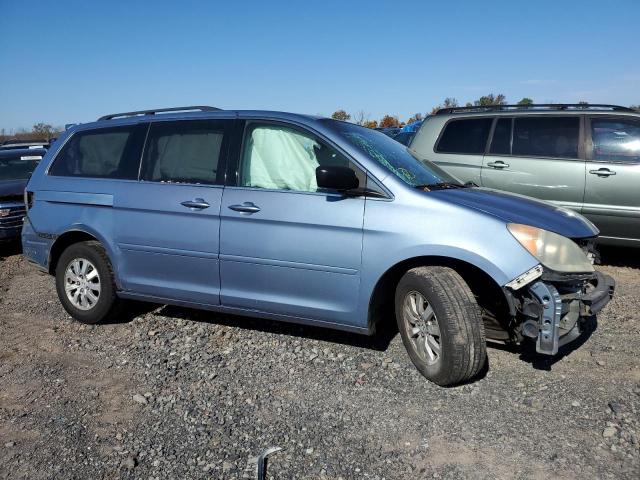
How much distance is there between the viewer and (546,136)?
6.73 meters

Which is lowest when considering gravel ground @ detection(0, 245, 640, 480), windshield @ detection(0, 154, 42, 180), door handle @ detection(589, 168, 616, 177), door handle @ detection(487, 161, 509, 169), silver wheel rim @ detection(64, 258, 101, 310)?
gravel ground @ detection(0, 245, 640, 480)

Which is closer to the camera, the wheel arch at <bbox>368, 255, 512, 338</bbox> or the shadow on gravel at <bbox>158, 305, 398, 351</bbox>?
the wheel arch at <bbox>368, 255, 512, 338</bbox>

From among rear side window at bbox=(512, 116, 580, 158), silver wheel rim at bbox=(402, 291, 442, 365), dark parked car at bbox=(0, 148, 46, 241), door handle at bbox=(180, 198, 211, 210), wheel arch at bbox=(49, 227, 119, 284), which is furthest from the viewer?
dark parked car at bbox=(0, 148, 46, 241)

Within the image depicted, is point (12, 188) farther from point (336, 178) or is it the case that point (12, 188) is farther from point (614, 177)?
point (614, 177)

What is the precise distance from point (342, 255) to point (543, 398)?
1.54 metres

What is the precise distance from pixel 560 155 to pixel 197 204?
4.37 metres

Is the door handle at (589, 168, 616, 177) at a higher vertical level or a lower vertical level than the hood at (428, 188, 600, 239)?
higher

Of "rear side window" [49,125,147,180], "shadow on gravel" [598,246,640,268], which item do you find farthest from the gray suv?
"rear side window" [49,125,147,180]

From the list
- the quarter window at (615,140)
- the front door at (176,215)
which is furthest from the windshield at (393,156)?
the quarter window at (615,140)

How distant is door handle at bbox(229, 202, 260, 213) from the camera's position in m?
4.17

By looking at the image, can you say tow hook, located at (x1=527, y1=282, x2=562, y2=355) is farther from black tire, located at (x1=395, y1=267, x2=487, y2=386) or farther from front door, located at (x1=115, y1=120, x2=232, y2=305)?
front door, located at (x1=115, y1=120, x2=232, y2=305)

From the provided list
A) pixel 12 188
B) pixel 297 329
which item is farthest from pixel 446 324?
pixel 12 188

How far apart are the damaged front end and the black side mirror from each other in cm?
119

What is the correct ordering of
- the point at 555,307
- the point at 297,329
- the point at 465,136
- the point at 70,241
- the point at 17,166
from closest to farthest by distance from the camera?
the point at 555,307 → the point at 297,329 → the point at 70,241 → the point at 465,136 → the point at 17,166
